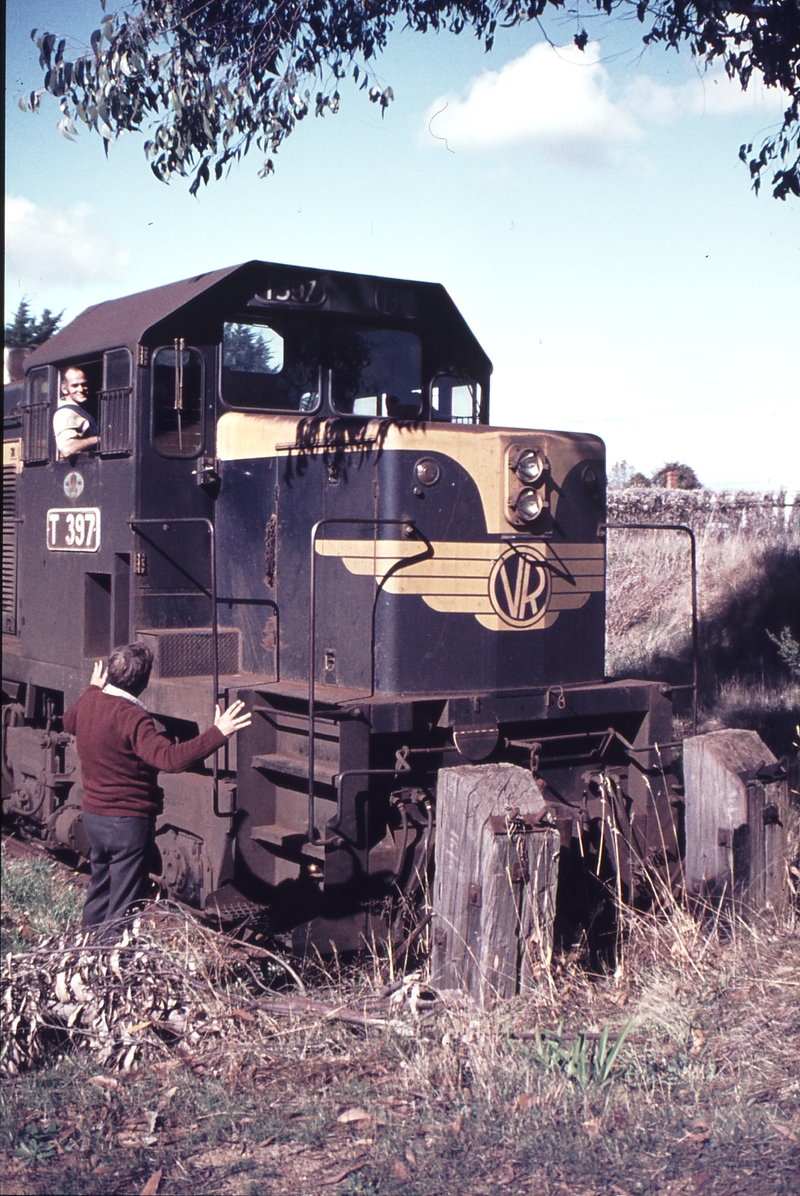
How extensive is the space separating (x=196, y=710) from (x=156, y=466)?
1.43 m

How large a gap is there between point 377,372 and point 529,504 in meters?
1.54

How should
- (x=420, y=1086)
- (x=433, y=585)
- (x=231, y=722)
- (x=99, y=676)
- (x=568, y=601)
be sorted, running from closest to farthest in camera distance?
(x=420, y=1086) < (x=231, y=722) < (x=99, y=676) < (x=433, y=585) < (x=568, y=601)

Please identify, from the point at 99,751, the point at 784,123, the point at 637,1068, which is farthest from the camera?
the point at 784,123

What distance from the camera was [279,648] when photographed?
590 centimetres

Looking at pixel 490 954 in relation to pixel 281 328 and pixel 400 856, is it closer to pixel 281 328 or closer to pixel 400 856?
pixel 400 856

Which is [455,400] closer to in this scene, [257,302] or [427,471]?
[257,302]

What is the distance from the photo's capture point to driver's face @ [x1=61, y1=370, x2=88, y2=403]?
672 cm

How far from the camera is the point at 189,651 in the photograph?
6027 mm

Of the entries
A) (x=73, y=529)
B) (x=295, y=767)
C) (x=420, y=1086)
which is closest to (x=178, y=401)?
(x=73, y=529)

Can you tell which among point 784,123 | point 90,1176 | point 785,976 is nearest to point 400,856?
point 785,976

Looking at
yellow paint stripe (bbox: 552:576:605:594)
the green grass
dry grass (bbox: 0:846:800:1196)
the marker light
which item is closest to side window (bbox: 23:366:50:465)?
the green grass

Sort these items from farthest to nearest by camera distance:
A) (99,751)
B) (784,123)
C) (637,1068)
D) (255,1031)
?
1. (784,123)
2. (99,751)
3. (255,1031)
4. (637,1068)

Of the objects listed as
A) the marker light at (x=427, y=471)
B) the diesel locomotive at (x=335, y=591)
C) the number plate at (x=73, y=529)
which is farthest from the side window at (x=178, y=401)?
the marker light at (x=427, y=471)

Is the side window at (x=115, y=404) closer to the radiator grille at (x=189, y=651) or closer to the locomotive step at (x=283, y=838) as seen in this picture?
the radiator grille at (x=189, y=651)
